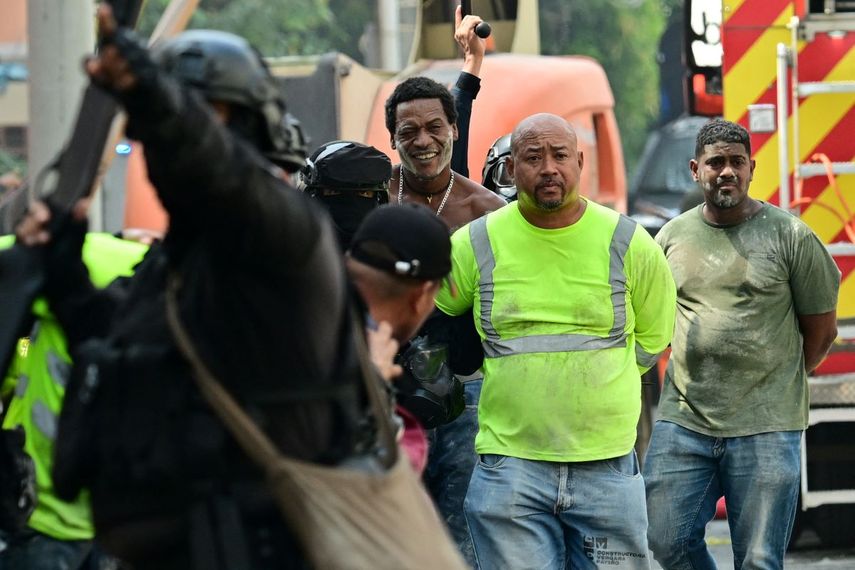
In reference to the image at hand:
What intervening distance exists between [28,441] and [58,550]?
0.31 m

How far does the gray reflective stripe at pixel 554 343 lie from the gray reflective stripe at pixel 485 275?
0.05m

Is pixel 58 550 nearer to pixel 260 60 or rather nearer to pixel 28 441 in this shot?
pixel 28 441

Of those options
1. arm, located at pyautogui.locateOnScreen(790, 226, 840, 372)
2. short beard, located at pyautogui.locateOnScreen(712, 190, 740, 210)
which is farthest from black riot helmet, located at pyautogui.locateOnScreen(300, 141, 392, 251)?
arm, located at pyautogui.locateOnScreen(790, 226, 840, 372)

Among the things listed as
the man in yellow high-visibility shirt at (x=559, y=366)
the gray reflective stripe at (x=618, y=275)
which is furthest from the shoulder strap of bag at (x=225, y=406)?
the gray reflective stripe at (x=618, y=275)

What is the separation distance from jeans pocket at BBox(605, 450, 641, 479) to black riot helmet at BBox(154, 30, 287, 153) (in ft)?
8.69

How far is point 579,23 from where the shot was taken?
34.8 m

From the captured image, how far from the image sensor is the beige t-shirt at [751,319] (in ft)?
21.9

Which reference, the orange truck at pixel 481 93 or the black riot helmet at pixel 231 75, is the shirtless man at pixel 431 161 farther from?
the orange truck at pixel 481 93

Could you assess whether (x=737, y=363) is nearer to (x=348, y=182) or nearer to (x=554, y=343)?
(x=554, y=343)

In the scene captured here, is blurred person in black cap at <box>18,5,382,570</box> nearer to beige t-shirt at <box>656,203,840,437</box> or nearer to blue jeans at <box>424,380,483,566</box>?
blue jeans at <box>424,380,483,566</box>

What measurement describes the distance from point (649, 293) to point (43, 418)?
2.06 meters

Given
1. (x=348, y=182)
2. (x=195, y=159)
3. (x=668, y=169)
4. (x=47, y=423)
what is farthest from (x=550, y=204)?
(x=668, y=169)

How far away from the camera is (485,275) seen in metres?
5.85

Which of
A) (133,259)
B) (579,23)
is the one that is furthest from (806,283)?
(579,23)
